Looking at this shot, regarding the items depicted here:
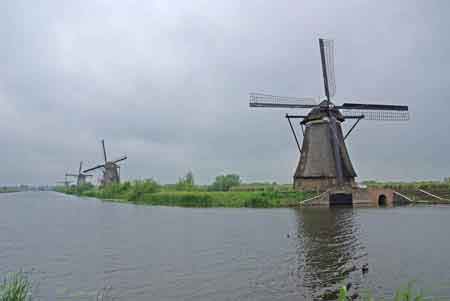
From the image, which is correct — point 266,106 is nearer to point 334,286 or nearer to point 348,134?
point 348,134

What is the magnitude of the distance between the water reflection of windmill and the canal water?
3cm

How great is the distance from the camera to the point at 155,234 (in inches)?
865

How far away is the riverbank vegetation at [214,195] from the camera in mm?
37781

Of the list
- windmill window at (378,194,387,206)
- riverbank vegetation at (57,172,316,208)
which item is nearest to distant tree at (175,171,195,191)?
riverbank vegetation at (57,172,316,208)

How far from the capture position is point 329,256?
47.3 feet

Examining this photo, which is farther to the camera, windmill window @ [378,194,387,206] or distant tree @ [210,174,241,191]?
distant tree @ [210,174,241,191]

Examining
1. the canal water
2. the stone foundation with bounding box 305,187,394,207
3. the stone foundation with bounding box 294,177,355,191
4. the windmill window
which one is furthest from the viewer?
the windmill window

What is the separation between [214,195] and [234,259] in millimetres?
27117

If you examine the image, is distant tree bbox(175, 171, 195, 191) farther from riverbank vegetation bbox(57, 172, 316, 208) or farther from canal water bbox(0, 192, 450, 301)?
canal water bbox(0, 192, 450, 301)

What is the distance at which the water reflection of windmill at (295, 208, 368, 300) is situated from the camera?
11.0 meters

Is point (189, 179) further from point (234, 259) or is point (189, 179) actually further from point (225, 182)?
point (234, 259)

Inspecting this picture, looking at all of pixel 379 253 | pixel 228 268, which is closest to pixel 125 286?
pixel 228 268

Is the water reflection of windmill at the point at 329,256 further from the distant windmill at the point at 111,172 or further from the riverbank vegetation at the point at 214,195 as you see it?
the distant windmill at the point at 111,172

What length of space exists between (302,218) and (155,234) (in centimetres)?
1028
